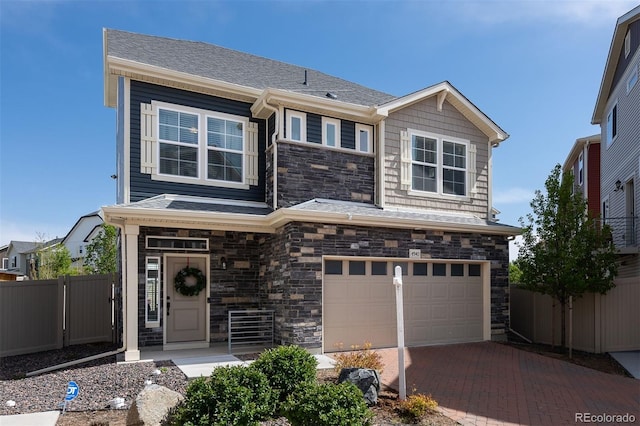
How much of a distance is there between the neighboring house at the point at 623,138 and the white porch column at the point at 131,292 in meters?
12.4

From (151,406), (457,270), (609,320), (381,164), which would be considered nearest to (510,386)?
(457,270)

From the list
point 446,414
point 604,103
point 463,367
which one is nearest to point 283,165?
point 463,367

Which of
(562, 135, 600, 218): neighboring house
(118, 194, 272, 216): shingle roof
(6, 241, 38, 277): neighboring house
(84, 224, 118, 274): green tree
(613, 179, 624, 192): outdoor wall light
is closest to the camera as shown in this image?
(118, 194, 272, 216): shingle roof

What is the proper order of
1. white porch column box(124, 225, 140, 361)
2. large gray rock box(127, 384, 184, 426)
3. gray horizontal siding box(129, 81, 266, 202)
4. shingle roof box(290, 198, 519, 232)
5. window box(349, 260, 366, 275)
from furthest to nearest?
window box(349, 260, 366, 275) < shingle roof box(290, 198, 519, 232) < gray horizontal siding box(129, 81, 266, 202) < white porch column box(124, 225, 140, 361) < large gray rock box(127, 384, 184, 426)

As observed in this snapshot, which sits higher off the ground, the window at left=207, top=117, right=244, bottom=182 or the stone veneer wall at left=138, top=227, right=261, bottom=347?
the window at left=207, top=117, right=244, bottom=182

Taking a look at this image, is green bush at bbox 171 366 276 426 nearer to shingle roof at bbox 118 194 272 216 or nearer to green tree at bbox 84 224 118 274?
shingle roof at bbox 118 194 272 216

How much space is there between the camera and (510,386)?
24.2 feet

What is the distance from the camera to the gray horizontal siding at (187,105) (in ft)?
32.2

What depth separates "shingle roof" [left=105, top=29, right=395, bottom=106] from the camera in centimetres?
1065

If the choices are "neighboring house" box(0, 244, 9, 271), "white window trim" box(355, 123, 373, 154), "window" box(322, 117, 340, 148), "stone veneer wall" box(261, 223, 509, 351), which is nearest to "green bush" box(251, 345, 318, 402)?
"stone veneer wall" box(261, 223, 509, 351)

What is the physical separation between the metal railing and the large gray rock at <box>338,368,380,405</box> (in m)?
3.89

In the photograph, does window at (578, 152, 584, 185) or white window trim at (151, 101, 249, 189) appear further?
window at (578, 152, 584, 185)

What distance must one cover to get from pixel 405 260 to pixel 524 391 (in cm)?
423

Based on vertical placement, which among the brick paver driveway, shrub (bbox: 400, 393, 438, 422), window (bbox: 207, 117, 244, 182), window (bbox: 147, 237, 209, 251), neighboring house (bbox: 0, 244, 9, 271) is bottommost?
neighboring house (bbox: 0, 244, 9, 271)
